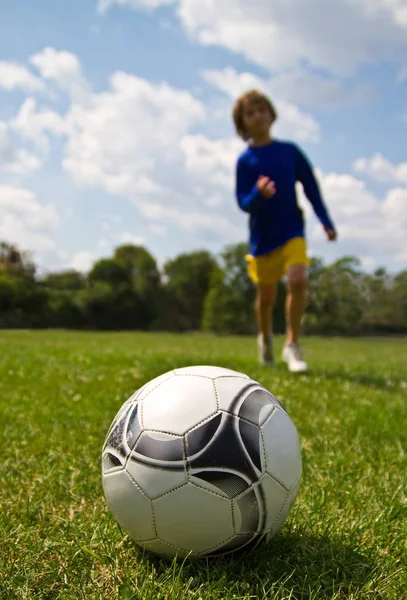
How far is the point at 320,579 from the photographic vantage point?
2.08m

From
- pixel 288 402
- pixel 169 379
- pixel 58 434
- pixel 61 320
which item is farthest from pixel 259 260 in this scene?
pixel 61 320

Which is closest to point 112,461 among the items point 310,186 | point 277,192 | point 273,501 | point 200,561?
point 200,561

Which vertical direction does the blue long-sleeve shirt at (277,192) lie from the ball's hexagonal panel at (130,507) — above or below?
above

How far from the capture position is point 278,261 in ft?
24.0

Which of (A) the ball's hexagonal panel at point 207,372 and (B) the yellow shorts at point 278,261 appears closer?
(A) the ball's hexagonal panel at point 207,372

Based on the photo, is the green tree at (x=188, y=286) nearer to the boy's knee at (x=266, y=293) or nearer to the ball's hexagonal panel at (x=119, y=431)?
the boy's knee at (x=266, y=293)

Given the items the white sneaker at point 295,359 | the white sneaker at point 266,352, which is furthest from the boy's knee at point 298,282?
the white sneaker at point 266,352

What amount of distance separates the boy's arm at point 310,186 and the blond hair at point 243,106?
0.72 metres

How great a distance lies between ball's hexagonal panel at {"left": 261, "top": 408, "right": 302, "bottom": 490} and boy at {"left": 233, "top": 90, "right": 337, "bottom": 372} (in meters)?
4.72

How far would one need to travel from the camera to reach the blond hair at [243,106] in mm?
7312

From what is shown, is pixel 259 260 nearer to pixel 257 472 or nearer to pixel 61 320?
pixel 257 472

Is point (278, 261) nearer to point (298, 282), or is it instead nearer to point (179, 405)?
point (298, 282)

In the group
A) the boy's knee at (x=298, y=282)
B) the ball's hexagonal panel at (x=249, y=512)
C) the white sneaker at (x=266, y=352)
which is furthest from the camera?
the white sneaker at (x=266, y=352)

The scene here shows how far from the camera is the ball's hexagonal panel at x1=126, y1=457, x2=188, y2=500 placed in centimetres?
207
